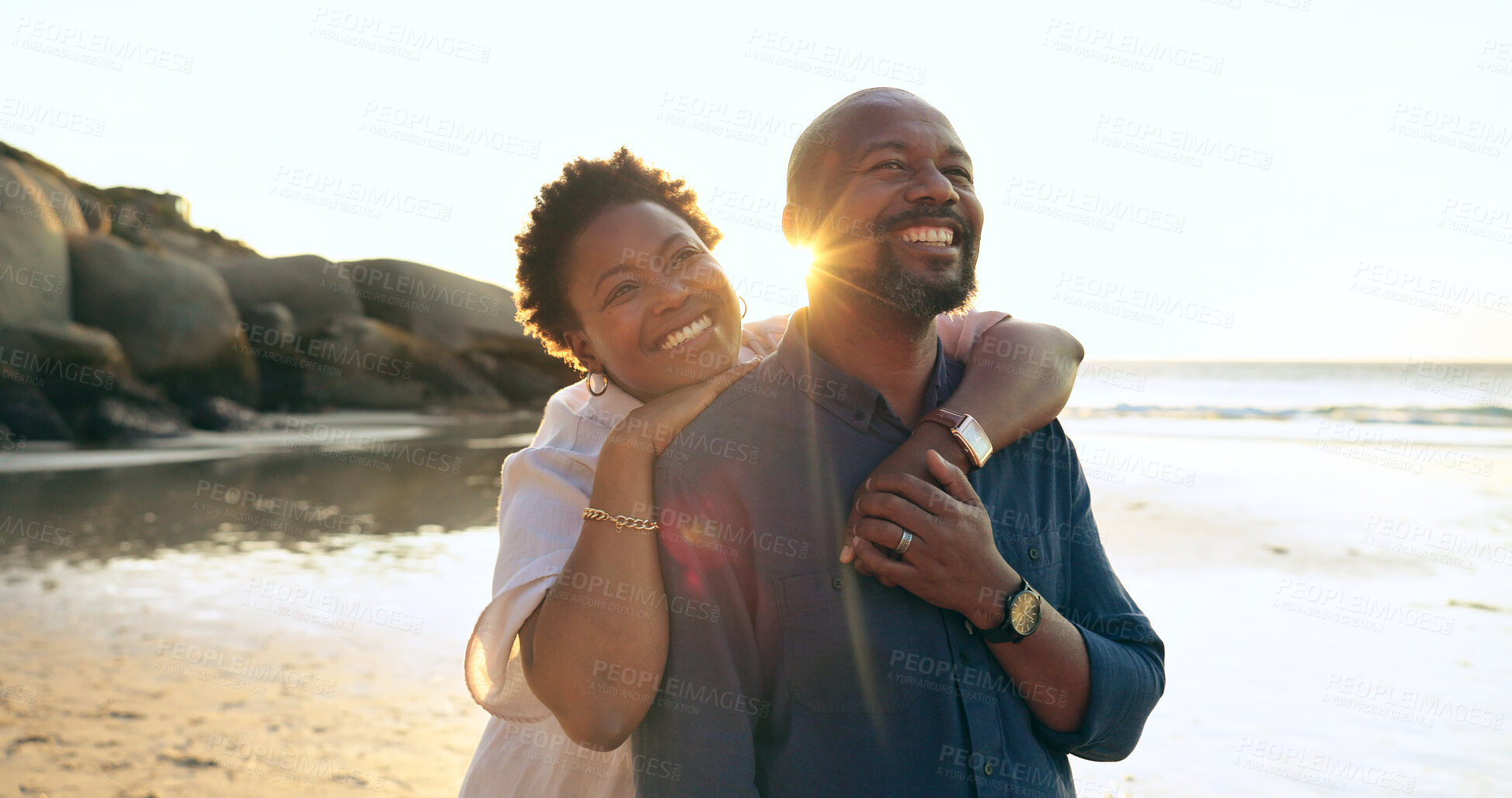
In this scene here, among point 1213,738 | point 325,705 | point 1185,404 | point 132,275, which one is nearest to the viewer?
point 1213,738

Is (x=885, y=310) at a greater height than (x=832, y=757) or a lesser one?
greater

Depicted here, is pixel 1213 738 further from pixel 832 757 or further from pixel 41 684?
pixel 41 684

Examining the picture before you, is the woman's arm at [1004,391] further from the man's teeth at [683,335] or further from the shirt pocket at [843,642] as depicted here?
the man's teeth at [683,335]

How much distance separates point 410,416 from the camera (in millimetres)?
23578

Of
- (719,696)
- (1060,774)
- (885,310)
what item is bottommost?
(1060,774)

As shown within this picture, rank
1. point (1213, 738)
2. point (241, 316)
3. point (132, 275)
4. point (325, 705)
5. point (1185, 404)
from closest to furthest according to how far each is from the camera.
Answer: point (1213, 738)
point (325, 705)
point (132, 275)
point (241, 316)
point (1185, 404)

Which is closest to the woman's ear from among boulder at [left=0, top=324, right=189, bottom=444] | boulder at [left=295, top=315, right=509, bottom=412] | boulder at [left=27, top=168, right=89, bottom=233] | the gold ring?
the gold ring

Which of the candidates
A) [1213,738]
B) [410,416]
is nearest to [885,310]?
[1213,738]

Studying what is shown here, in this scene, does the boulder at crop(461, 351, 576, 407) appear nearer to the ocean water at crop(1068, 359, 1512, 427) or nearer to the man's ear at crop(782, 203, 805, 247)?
the ocean water at crop(1068, 359, 1512, 427)

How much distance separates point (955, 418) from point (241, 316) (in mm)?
23919

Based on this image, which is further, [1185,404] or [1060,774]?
[1185,404]

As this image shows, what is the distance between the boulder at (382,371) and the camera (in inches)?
927

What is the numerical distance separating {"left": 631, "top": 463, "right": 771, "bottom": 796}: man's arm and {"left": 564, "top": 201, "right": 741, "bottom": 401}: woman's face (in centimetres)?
69

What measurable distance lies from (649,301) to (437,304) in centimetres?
2666
